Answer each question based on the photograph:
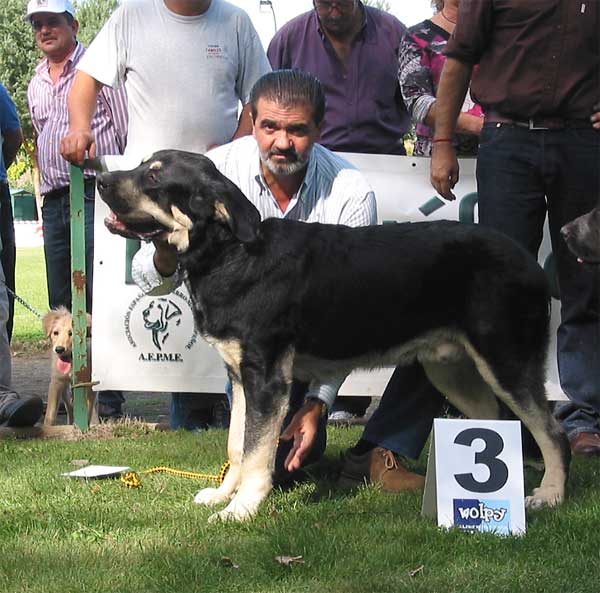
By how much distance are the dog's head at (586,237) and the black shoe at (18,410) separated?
10.9 ft

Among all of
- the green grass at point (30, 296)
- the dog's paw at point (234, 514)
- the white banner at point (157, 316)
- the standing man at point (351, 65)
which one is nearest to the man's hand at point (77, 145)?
the white banner at point (157, 316)

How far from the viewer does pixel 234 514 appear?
3994 millimetres

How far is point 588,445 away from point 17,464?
2.98 metres

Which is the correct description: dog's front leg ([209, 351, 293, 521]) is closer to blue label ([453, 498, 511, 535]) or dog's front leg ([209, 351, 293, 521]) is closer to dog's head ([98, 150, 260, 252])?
dog's head ([98, 150, 260, 252])

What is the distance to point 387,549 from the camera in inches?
141

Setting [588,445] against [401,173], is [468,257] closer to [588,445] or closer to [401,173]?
[588,445]

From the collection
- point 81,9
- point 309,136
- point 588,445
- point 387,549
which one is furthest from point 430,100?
point 81,9

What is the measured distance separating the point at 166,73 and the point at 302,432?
267 cm

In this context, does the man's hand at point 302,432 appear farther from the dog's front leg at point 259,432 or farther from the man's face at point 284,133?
the man's face at point 284,133

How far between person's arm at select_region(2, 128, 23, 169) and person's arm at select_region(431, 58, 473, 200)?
361 centimetres

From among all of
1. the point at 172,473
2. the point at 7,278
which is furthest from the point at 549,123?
the point at 7,278

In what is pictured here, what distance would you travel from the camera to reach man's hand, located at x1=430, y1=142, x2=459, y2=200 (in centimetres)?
520

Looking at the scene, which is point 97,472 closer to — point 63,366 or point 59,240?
point 63,366

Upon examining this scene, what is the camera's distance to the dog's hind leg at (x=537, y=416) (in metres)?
4.25
